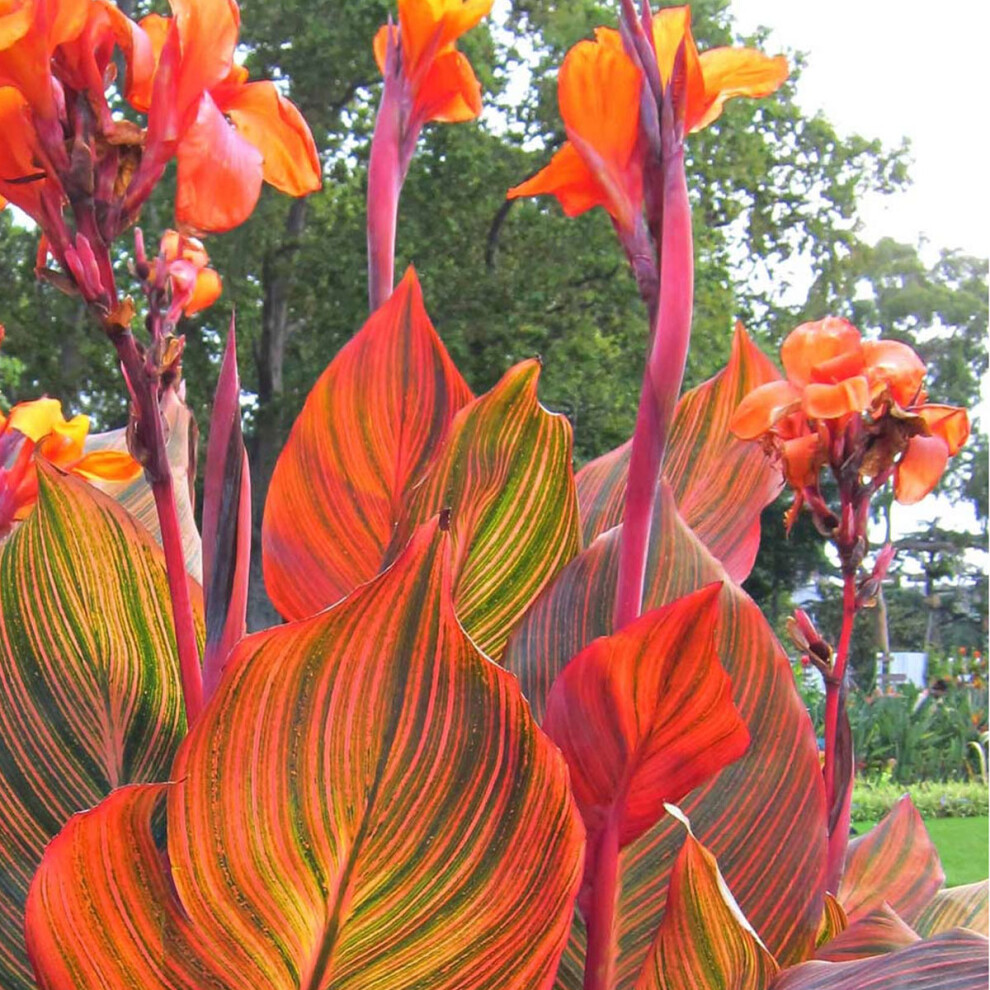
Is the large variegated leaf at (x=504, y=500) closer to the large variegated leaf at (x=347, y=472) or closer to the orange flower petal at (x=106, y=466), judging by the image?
the large variegated leaf at (x=347, y=472)

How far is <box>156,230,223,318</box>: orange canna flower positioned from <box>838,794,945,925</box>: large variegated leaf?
32 cm

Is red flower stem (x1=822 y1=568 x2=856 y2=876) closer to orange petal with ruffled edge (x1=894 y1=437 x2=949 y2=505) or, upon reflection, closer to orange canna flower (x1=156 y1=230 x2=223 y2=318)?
orange petal with ruffled edge (x1=894 y1=437 x2=949 y2=505)

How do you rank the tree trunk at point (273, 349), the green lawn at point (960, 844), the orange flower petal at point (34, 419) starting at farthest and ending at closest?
the tree trunk at point (273, 349), the green lawn at point (960, 844), the orange flower petal at point (34, 419)

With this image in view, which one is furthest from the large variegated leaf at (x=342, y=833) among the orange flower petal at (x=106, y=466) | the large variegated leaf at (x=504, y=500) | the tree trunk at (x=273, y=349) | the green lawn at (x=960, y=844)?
the tree trunk at (x=273, y=349)

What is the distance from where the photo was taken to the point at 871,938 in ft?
0.94

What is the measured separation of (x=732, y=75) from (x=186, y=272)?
→ 21 cm

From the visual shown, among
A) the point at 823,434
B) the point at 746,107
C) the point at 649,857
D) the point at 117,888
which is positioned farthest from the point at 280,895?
the point at 746,107

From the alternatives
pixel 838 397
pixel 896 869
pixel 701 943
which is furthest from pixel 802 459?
pixel 701 943

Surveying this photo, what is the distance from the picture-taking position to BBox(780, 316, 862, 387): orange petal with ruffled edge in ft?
1.60

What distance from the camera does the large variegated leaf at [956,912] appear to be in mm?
380

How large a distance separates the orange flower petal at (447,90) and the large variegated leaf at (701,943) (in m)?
0.24

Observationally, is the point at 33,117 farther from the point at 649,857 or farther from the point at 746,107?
the point at 746,107

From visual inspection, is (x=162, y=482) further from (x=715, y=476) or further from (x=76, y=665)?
(x=715, y=476)

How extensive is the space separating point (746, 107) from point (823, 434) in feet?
24.2
